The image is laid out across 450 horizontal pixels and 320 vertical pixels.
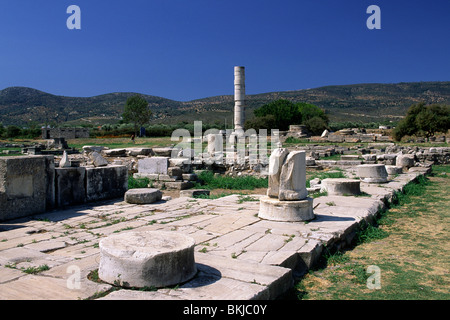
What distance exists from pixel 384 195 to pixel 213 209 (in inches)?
173

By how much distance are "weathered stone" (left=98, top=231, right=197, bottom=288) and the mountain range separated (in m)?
70.7

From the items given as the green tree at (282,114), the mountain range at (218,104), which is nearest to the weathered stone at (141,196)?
the green tree at (282,114)

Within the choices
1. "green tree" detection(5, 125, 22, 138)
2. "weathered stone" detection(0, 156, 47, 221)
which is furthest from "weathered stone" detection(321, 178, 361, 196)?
"green tree" detection(5, 125, 22, 138)

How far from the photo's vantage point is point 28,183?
6863mm

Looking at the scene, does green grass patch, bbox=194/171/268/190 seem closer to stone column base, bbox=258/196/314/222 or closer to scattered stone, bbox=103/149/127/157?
scattered stone, bbox=103/149/127/157

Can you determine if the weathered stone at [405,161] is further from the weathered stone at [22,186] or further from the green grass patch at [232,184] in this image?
the weathered stone at [22,186]

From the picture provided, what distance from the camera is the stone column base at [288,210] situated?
616 cm

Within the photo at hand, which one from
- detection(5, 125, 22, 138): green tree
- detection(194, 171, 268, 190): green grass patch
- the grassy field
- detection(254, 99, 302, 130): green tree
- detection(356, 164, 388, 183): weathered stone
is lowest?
the grassy field

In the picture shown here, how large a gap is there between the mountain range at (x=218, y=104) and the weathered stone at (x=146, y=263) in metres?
70.7

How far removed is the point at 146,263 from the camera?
3342 millimetres

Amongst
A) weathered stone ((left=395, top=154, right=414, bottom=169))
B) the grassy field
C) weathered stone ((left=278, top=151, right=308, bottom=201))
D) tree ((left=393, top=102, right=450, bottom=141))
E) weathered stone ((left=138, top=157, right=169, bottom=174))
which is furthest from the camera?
tree ((left=393, top=102, right=450, bottom=141))

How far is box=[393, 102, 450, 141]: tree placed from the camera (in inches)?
1278

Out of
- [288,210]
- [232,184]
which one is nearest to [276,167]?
[288,210]
